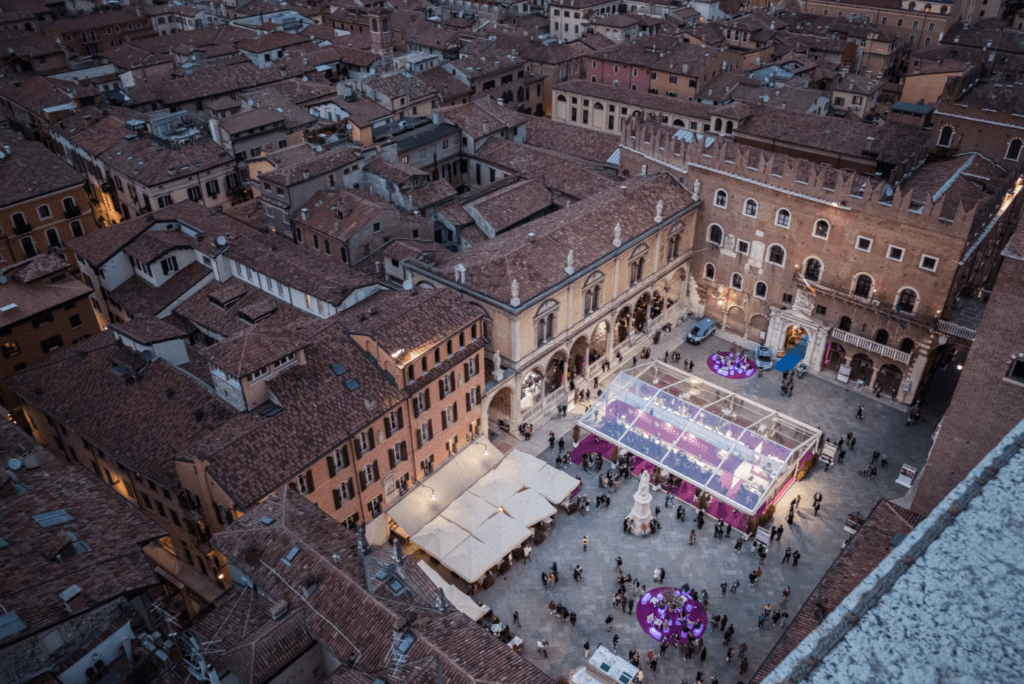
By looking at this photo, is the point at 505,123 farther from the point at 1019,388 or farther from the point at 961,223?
the point at 1019,388

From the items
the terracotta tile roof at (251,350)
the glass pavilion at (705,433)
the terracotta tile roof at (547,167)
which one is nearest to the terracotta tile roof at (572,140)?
the terracotta tile roof at (547,167)

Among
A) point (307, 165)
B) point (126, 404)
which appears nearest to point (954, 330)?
point (307, 165)

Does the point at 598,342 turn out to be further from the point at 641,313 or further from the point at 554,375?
the point at 641,313

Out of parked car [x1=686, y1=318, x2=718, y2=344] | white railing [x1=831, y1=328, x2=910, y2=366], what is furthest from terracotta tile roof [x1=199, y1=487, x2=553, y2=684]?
white railing [x1=831, y1=328, x2=910, y2=366]

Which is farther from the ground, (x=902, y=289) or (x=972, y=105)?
(x=972, y=105)

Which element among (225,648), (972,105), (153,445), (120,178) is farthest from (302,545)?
(972,105)

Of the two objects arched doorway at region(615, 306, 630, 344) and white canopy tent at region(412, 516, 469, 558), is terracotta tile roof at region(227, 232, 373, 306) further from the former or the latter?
arched doorway at region(615, 306, 630, 344)
